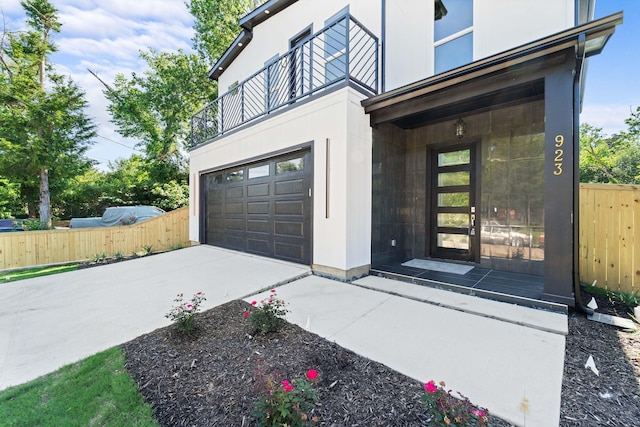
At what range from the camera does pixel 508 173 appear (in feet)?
15.9

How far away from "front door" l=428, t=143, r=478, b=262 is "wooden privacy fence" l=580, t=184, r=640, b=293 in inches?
61.3

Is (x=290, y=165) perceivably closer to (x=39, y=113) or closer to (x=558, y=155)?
(x=558, y=155)

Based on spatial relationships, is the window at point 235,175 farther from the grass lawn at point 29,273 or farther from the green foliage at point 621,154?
the green foliage at point 621,154

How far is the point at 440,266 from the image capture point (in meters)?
5.18

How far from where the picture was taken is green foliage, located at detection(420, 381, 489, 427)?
4.76 ft

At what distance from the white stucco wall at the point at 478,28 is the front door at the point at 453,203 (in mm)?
1829

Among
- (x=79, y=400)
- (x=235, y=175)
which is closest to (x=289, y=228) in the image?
(x=235, y=175)

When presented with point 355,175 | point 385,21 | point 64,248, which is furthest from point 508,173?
point 64,248

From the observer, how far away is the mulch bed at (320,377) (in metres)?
1.75

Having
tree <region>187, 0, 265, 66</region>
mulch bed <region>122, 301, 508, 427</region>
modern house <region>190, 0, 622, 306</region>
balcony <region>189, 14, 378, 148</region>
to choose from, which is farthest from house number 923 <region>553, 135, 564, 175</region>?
tree <region>187, 0, 265, 66</region>

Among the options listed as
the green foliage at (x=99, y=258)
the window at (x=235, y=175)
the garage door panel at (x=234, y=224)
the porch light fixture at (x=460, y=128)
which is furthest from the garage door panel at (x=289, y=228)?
the green foliage at (x=99, y=258)

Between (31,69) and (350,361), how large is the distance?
18.9 meters

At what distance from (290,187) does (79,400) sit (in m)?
4.28

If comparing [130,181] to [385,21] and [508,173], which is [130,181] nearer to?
[385,21]
